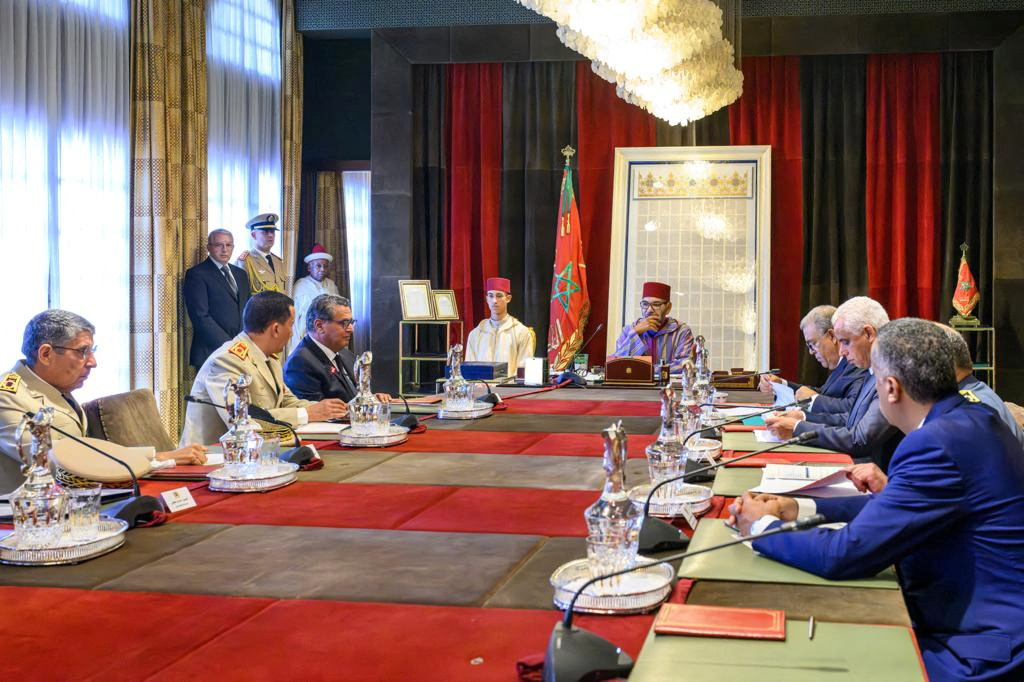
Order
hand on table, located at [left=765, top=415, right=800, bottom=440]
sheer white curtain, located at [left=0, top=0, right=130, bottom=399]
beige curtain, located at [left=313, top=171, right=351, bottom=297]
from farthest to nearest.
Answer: beige curtain, located at [left=313, top=171, right=351, bottom=297]
sheer white curtain, located at [left=0, top=0, right=130, bottom=399]
hand on table, located at [left=765, top=415, right=800, bottom=440]

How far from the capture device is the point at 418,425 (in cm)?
417

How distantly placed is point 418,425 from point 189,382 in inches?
155

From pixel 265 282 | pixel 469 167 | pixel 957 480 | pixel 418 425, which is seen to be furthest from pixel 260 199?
pixel 957 480

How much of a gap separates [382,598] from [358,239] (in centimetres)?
892

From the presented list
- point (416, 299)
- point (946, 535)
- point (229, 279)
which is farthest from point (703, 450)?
point (416, 299)

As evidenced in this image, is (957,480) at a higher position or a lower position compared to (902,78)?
lower

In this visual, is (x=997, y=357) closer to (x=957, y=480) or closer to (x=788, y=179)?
(x=788, y=179)

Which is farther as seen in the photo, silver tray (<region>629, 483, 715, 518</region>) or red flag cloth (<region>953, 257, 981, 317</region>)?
red flag cloth (<region>953, 257, 981, 317</region>)

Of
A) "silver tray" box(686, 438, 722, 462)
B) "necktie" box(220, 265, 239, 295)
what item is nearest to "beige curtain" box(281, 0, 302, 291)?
"necktie" box(220, 265, 239, 295)

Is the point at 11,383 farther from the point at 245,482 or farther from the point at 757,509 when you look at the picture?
the point at 757,509

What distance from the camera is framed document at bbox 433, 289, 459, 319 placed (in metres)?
9.13

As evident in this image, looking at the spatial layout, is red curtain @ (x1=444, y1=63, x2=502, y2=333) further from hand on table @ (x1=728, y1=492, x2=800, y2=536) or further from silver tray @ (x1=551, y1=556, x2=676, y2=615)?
silver tray @ (x1=551, y1=556, x2=676, y2=615)

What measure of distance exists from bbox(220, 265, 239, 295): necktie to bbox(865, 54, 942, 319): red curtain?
528cm

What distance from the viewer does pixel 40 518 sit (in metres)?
2.14
